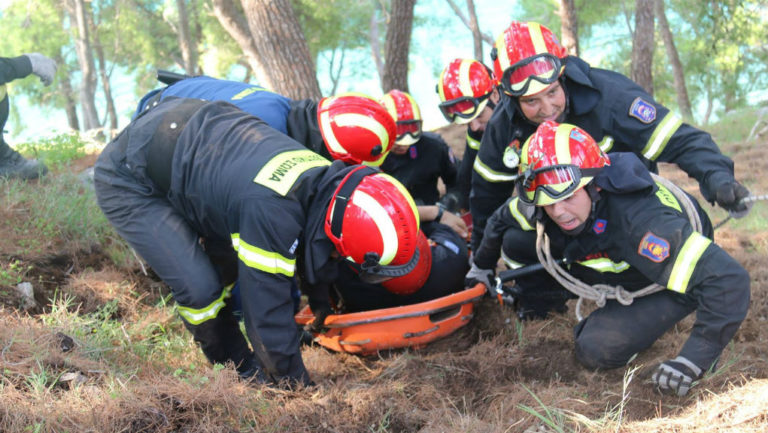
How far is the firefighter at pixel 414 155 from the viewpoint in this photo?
4.93m

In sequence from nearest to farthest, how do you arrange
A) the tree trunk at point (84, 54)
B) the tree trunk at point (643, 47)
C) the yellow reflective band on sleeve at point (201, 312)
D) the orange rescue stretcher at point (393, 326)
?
the yellow reflective band on sleeve at point (201, 312), the orange rescue stretcher at point (393, 326), the tree trunk at point (643, 47), the tree trunk at point (84, 54)

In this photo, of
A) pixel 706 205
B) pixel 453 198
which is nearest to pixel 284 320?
pixel 453 198

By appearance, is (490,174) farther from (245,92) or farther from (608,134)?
(245,92)

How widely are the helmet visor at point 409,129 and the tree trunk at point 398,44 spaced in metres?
3.14

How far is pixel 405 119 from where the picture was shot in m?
4.93

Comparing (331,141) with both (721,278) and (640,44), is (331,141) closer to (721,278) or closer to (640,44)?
(721,278)

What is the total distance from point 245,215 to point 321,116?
4.28ft

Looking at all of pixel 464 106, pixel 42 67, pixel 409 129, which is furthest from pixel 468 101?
pixel 42 67

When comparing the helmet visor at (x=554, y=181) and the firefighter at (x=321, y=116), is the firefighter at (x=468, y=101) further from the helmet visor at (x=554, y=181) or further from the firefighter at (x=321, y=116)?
the helmet visor at (x=554, y=181)

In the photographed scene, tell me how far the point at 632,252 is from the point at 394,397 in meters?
1.30

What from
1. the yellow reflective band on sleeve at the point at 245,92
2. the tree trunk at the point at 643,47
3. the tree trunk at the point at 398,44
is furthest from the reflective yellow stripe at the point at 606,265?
the tree trunk at the point at 643,47

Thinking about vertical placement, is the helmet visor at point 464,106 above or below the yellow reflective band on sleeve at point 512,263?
above

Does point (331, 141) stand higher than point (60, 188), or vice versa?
point (331, 141)

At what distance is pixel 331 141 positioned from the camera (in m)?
3.84
